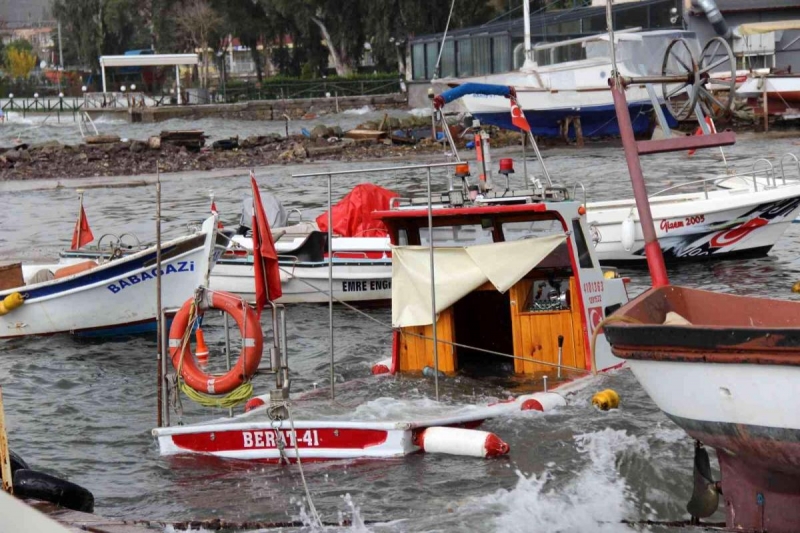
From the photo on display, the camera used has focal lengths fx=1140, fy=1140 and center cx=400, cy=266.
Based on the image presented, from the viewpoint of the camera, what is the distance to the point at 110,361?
1645cm

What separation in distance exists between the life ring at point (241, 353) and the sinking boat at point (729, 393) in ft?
12.9

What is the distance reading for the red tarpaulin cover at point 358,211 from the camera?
20.0 meters

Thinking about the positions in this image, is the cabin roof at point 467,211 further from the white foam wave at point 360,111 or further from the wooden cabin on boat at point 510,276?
the white foam wave at point 360,111

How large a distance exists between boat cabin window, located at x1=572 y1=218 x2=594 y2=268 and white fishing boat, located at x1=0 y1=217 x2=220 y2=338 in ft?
21.7

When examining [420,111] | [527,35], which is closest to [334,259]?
[527,35]

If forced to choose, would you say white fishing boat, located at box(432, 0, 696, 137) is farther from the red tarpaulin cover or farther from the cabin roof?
the cabin roof

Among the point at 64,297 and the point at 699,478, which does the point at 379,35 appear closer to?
the point at 64,297

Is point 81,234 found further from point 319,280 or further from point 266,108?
point 266,108

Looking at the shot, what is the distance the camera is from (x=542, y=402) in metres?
10.7

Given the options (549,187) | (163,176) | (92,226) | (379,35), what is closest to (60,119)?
(379,35)

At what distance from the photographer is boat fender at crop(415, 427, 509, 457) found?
10.0m

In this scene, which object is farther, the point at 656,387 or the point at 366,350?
the point at 366,350

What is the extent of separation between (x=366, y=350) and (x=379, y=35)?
6179cm

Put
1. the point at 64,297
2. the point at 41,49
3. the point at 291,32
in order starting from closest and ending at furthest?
the point at 64,297, the point at 291,32, the point at 41,49
